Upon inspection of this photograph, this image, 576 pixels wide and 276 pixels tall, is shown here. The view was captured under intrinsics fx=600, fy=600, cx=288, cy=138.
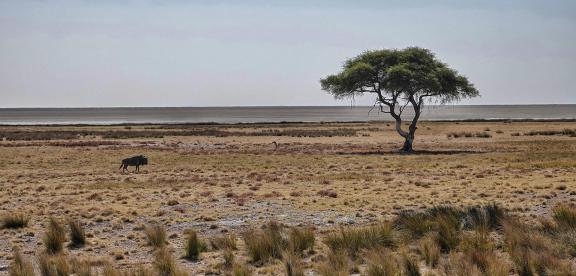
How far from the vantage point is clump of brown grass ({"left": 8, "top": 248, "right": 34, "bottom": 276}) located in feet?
35.6

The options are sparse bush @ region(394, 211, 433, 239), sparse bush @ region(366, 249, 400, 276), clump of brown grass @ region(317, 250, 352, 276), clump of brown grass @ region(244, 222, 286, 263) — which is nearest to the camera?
sparse bush @ region(366, 249, 400, 276)

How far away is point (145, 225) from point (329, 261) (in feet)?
21.9

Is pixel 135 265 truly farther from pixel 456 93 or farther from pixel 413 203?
pixel 456 93

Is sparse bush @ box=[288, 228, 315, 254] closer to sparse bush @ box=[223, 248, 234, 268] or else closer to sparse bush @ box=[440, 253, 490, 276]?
sparse bush @ box=[223, 248, 234, 268]

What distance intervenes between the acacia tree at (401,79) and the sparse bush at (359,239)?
35.4 meters

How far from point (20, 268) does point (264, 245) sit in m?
4.71

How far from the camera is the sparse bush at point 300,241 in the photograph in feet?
41.8

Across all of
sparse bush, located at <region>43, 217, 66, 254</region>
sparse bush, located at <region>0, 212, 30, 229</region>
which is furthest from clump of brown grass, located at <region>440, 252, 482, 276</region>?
sparse bush, located at <region>0, 212, 30, 229</region>

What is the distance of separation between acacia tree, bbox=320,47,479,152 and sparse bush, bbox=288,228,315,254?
3571cm

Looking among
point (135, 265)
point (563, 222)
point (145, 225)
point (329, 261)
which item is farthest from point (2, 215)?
point (563, 222)

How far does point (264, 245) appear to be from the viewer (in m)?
12.6

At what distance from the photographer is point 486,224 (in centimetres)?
1423

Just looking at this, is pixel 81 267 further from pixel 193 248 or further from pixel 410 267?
pixel 410 267

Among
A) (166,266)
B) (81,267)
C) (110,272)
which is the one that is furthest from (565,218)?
(81,267)
